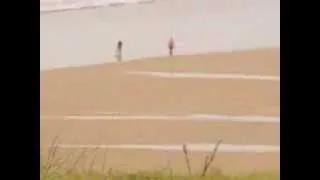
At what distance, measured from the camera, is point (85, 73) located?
1.71m

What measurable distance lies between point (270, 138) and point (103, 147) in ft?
1.63

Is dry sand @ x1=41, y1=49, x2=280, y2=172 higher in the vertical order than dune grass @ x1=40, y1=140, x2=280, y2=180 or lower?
higher

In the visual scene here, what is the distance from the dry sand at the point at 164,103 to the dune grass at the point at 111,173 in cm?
2

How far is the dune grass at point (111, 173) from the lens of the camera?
1.69 meters

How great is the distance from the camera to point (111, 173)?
1.70 meters

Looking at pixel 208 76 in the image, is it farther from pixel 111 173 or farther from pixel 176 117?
pixel 111 173

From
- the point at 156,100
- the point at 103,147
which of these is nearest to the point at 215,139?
the point at 156,100

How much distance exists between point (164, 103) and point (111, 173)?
26cm

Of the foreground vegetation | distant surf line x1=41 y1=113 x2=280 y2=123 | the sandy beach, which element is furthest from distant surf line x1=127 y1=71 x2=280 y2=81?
the foreground vegetation

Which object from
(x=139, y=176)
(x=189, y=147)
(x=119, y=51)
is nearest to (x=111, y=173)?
(x=139, y=176)

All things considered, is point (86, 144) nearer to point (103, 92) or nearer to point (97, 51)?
point (103, 92)

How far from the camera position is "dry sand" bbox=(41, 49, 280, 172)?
1690 millimetres

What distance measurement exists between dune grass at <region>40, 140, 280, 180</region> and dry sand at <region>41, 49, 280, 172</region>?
21mm

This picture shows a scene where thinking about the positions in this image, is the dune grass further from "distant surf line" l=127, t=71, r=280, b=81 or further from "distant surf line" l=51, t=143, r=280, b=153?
"distant surf line" l=127, t=71, r=280, b=81
